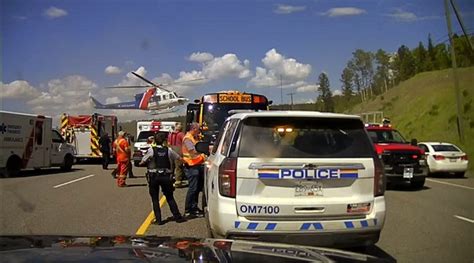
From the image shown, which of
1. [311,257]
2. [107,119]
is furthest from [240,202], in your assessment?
[107,119]

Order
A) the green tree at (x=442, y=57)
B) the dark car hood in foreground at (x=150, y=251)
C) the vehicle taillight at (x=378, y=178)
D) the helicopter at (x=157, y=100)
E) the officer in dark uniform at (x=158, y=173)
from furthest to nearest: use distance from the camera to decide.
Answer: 1. the green tree at (x=442, y=57)
2. the helicopter at (x=157, y=100)
3. the officer in dark uniform at (x=158, y=173)
4. the vehicle taillight at (x=378, y=178)
5. the dark car hood in foreground at (x=150, y=251)


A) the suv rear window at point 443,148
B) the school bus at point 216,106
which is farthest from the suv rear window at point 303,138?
the suv rear window at point 443,148

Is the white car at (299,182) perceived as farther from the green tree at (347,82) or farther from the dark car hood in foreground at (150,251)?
the green tree at (347,82)

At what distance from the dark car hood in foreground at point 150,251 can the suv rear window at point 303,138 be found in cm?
222

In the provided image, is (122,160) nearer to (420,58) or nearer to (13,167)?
(13,167)

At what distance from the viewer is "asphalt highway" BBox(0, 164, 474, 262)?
817 cm

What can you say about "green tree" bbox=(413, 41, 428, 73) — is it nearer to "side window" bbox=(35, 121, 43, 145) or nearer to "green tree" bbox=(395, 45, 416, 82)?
"green tree" bbox=(395, 45, 416, 82)

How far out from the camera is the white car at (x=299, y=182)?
616 cm

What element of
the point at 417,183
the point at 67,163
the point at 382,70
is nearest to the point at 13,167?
the point at 67,163

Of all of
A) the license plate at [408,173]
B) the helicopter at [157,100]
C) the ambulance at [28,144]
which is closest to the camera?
the license plate at [408,173]

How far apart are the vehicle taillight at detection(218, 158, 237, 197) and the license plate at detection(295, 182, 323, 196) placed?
2.33ft

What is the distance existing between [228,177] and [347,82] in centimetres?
10911

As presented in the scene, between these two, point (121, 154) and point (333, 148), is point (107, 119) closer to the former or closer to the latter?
point (121, 154)

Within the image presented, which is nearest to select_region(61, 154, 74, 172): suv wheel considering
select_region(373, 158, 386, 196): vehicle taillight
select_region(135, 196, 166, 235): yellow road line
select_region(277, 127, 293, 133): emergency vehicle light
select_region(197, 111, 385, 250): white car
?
select_region(135, 196, 166, 235): yellow road line
